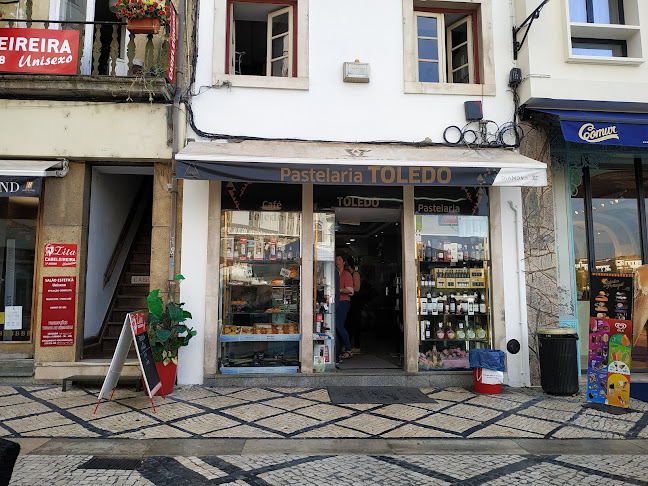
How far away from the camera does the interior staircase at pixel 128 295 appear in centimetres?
777

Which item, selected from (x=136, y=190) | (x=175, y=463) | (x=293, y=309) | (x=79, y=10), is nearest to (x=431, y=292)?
(x=293, y=309)

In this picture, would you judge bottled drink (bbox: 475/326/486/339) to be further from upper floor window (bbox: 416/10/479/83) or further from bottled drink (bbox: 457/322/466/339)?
upper floor window (bbox: 416/10/479/83)

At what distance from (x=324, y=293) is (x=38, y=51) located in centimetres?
545

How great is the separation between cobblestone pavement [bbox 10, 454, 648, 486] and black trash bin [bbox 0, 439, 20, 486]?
5.59 feet

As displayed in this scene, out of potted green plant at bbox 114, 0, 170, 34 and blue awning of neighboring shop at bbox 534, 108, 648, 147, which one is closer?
potted green plant at bbox 114, 0, 170, 34

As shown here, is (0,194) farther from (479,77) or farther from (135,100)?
(479,77)

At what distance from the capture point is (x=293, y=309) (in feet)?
23.9

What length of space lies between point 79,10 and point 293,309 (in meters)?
5.94

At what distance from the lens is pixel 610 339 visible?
19.8 ft

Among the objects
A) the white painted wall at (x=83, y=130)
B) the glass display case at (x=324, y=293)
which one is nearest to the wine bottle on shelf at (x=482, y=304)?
the glass display case at (x=324, y=293)

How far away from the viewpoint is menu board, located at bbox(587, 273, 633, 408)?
595cm

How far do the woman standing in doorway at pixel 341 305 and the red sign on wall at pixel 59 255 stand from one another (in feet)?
13.2

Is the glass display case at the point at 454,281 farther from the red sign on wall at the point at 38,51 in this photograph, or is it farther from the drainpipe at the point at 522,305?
the red sign on wall at the point at 38,51

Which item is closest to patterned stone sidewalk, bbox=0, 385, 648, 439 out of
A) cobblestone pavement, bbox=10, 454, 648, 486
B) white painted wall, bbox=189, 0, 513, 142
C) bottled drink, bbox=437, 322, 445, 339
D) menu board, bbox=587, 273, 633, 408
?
menu board, bbox=587, 273, 633, 408
